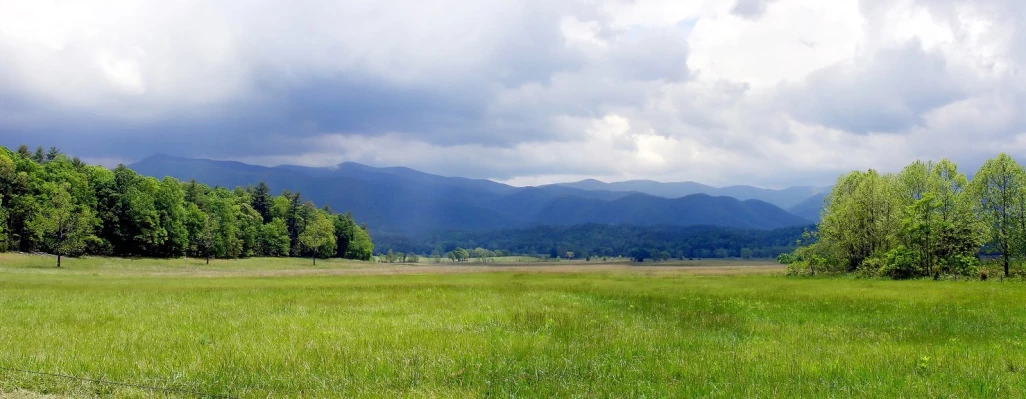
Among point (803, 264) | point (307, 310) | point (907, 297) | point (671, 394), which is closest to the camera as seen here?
point (671, 394)

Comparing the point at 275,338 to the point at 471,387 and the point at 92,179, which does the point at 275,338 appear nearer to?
the point at 471,387

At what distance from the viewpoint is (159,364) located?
40.8ft

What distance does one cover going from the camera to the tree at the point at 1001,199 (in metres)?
57.5

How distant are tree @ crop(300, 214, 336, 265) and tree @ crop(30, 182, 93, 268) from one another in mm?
47117

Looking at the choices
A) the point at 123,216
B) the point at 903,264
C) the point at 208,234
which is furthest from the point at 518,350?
the point at 123,216

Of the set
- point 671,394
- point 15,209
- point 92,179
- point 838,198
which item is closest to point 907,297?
point 671,394

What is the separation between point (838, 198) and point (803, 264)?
13396 millimetres

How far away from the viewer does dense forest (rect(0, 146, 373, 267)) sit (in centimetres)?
8650

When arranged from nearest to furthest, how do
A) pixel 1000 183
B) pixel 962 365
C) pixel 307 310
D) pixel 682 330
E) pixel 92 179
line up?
pixel 962 365 < pixel 682 330 < pixel 307 310 < pixel 1000 183 < pixel 92 179

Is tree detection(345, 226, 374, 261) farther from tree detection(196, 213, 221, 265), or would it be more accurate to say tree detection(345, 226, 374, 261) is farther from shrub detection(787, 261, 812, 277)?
shrub detection(787, 261, 812, 277)

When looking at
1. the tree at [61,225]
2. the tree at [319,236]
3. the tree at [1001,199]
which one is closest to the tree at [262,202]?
the tree at [319,236]

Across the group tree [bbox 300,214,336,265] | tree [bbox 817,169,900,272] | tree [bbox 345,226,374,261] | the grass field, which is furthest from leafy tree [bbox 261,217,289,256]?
tree [bbox 817,169,900,272]

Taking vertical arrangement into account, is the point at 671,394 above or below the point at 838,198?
below

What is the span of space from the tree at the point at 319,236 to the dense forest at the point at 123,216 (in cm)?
28
